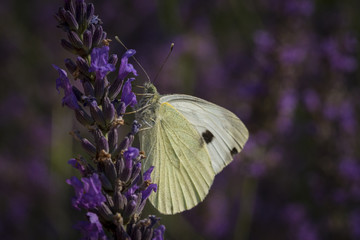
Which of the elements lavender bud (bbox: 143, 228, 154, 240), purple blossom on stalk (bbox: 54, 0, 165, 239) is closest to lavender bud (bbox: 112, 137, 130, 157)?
purple blossom on stalk (bbox: 54, 0, 165, 239)

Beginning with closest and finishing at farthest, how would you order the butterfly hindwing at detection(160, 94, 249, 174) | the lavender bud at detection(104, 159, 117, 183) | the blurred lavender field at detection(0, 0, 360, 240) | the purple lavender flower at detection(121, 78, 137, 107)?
the lavender bud at detection(104, 159, 117, 183)
the purple lavender flower at detection(121, 78, 137, 107)
the butterfly hindwing at detection(160, 94, 249, 174)
the blurred lavender field at detection(0, 0, 360, 240)

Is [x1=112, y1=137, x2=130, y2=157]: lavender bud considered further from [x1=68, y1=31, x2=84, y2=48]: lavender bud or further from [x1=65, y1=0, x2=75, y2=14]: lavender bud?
[x1=65, y1=0, x2=75, y2=14]: lavender bud

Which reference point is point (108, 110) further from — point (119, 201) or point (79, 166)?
point (119, 201)

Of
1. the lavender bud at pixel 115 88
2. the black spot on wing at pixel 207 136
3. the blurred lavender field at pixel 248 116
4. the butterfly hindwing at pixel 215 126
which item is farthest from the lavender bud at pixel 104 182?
the blurred lavender field at pixel 248 116

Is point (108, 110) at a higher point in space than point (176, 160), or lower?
higher

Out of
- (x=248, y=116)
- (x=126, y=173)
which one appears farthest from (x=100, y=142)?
(x=248, y=116)

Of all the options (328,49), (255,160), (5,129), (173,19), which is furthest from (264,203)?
(5,129)

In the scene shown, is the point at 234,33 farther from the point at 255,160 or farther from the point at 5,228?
the point at 5,228
